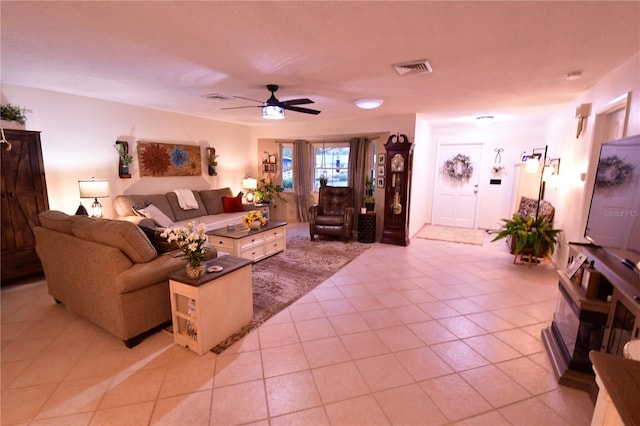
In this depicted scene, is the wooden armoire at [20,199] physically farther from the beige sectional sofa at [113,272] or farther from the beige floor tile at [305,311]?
the beige floor tile at [305,311]

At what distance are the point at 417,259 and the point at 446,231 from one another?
2.32 m

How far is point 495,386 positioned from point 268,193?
5.57 metres

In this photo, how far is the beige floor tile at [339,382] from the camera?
1.79 m

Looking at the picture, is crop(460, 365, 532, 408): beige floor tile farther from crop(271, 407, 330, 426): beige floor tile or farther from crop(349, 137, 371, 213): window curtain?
crop(349, 137, 371, 213): window curtain

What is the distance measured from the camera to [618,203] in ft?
6.44

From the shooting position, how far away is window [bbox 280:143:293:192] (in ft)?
22.9

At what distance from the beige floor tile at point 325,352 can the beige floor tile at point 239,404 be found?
0.42 m

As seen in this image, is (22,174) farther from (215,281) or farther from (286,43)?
(286,43)

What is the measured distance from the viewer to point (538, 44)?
215 centimetres

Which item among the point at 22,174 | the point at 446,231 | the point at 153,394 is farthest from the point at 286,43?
the point at 446,231

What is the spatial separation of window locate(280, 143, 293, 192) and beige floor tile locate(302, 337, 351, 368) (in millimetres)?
5155

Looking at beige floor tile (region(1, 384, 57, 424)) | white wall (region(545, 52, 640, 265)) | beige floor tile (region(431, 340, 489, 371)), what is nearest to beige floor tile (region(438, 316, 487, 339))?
beige floor tile (region(431, 340, 489, 371))

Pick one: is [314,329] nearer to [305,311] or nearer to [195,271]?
[305,311]

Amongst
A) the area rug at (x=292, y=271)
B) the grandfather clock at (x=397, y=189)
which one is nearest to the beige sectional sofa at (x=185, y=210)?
the area rug at (x=292, y=271)
